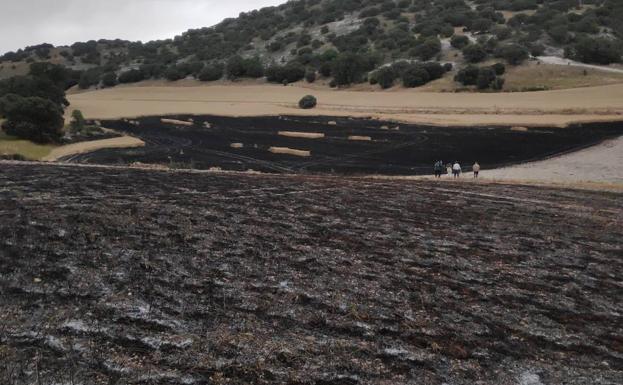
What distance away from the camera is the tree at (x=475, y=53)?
103188 millimetres

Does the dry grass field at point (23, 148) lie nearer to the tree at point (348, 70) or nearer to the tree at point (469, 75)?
the tree at point (348, 70)

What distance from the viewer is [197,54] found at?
16612cm

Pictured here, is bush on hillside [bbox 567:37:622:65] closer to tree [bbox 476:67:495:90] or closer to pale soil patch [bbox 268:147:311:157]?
tree [bbox 476:67:495:90]

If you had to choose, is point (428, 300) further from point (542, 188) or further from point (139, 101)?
point (139, 101)

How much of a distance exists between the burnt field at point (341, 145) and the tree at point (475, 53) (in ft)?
129

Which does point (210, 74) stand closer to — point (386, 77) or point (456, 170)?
point (386, 77)

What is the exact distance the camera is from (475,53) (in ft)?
339

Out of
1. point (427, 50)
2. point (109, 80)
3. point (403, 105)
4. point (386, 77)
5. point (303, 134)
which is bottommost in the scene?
point (303, 134)

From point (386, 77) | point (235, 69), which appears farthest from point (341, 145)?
point (235, 69)

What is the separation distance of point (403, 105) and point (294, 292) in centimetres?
7762

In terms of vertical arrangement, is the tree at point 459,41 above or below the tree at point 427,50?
above

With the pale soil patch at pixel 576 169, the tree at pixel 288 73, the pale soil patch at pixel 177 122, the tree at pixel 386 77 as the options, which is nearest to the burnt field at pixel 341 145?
the pale soil patch at pixel 177 122

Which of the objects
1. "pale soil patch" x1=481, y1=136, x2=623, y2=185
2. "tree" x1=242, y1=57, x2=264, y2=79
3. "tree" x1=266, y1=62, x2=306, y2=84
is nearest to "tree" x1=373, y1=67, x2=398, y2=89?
"tree" x1=266, y1=62, x2=306, y2=84

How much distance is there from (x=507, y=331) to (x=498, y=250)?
21.6ft
